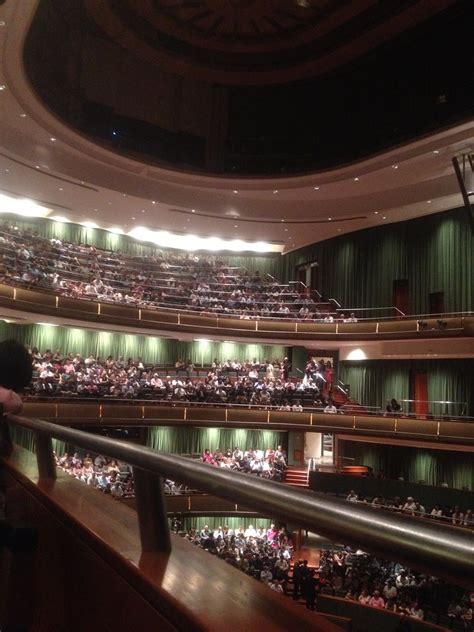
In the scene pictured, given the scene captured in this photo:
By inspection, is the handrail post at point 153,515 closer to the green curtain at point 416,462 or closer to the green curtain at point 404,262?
the green curtain at point 416,462

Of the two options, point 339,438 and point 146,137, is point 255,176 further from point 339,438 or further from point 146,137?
point 339,438

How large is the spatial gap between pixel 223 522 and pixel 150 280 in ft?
27.6

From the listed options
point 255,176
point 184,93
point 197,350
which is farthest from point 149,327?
point 184,93

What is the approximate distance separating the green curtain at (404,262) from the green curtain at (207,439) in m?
5.65

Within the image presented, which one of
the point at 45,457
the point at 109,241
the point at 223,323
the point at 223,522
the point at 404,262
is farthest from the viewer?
the point at 109,241

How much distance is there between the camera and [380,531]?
64 centimetres

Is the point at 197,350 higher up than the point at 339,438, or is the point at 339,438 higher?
the point at 197,350

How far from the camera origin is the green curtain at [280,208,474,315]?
747 inches

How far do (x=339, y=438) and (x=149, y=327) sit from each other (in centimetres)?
726

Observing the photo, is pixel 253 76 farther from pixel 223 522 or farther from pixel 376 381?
pixel 223 522

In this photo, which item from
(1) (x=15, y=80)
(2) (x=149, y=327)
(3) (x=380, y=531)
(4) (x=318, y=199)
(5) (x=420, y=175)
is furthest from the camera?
(4) (x=318, y=199)

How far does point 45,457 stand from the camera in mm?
2227

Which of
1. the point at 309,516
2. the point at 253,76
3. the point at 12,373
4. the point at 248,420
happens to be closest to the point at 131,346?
the point at 248,420

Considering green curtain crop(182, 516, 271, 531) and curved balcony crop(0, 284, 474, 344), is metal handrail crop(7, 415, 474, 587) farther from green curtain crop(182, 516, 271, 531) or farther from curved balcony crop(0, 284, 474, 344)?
green curtain crop(182, 516, 271, 531)
